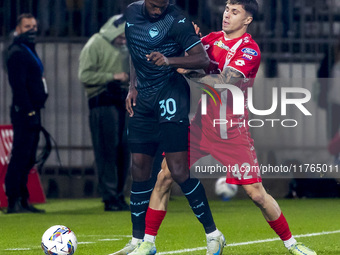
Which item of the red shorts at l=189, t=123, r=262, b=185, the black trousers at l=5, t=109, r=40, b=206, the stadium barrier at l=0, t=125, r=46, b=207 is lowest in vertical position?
the stadium barrier at l=0, t=125, r=46, b=207

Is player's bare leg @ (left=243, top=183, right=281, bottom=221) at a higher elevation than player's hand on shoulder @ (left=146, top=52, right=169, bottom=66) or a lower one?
lower

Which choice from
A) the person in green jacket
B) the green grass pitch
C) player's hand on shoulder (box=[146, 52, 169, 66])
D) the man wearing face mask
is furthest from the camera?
the person in green jacket

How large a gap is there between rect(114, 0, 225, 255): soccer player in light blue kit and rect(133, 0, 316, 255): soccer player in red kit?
0.52 feet

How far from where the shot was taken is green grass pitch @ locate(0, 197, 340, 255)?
6805 mm

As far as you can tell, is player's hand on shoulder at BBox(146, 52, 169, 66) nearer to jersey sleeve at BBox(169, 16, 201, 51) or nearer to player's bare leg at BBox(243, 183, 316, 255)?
jersey sleeve at BBox(169, 16, 201, 51)

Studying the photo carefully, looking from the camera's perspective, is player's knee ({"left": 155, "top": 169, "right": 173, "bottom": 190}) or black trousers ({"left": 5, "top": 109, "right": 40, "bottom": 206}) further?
black trousers ({"left": 5, "top": 109, "right": 40, "bottom": 206})

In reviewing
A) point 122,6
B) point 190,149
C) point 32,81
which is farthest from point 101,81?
point 190,149

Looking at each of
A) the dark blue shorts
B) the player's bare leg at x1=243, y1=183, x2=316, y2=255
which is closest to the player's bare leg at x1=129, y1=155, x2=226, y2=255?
the dark blue shorts

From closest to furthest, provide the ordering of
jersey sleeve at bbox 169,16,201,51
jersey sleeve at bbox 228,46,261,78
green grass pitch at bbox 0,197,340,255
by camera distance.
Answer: jersey sleeve at bbox 169,16,201,51 < jersey sleeve at bbox 228,46,261,78 < green grass pitch at bbox 0,197,340,255

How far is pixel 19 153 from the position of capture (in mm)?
9719

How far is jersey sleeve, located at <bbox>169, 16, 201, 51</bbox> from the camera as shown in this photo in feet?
19.7

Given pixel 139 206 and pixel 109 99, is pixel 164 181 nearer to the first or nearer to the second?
pixel 139 206

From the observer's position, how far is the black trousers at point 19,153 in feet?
31.6

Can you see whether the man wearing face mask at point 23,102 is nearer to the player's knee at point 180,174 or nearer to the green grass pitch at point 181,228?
the green grass pitch at point 181,228
